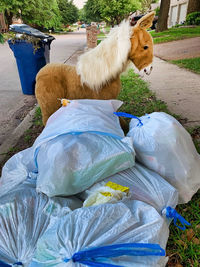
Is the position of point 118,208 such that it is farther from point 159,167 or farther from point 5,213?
point 159,167

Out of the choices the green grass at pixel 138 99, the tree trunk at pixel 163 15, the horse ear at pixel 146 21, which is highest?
the tree trunk at pixel 163 15

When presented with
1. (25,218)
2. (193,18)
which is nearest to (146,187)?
(25,218)

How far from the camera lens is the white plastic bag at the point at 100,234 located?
33.1 inches

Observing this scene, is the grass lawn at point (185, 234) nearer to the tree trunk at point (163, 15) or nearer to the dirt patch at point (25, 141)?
the dirt patch at point (25, 141)

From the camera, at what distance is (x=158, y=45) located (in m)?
11.9

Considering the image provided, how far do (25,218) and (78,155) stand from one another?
0.51 meters

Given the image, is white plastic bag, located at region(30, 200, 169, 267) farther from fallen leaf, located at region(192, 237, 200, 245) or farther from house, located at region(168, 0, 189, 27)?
house, located at region(168, 0, 189, 27)

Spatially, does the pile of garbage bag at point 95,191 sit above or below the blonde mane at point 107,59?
below

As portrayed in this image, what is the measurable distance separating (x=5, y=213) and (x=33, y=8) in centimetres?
2811

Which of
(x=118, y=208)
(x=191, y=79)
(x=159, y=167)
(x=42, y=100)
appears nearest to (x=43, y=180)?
(x=118, y=208)

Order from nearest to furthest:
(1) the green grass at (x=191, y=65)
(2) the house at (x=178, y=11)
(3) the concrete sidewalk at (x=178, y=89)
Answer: (3) the concrete sidewalk at (x=178, y=89) < (1) the green grass at (x=191, y=65) < (2) the house at (x=178, y=11)

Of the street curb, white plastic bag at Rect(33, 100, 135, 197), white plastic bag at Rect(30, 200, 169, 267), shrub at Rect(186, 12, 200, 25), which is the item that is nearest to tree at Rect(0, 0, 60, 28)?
shrub at Rect(186, 12, 200, 25)

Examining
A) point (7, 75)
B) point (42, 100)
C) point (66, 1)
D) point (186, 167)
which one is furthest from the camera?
point (66, 1)

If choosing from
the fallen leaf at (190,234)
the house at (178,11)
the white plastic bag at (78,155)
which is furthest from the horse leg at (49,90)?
the house at (178,11)
